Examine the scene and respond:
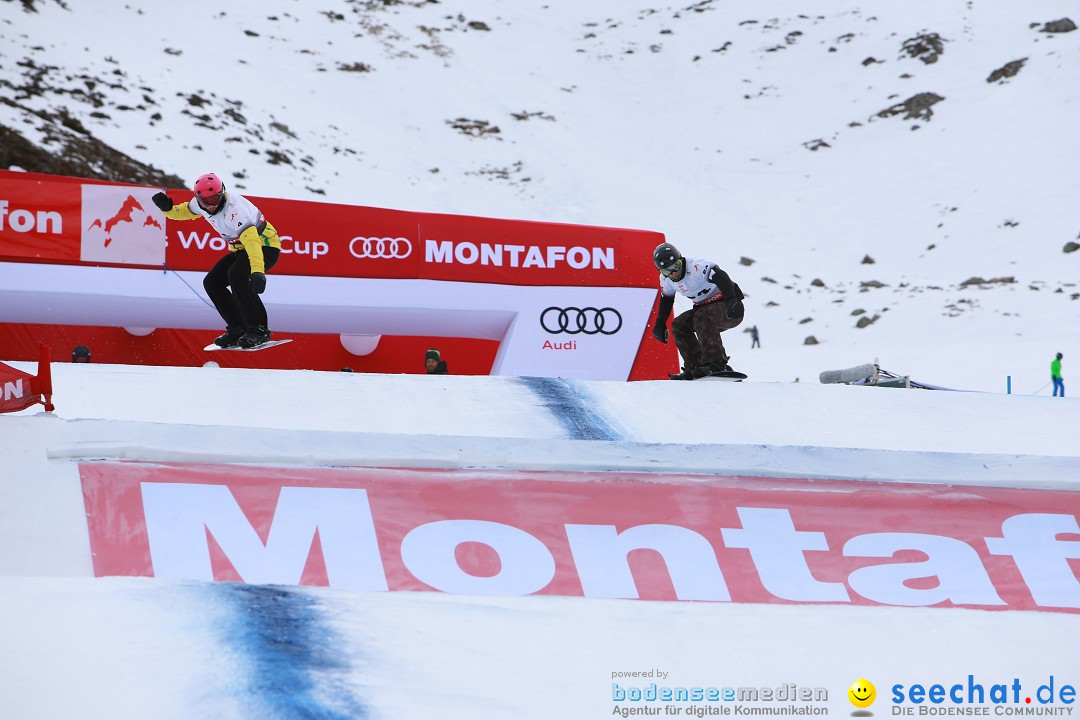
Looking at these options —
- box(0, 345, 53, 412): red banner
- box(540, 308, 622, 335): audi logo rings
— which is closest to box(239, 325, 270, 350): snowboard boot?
box(0, 345, 53, 412): red banner

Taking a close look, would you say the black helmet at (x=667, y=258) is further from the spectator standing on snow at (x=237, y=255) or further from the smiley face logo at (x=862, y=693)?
the smiley face logo at (x=862, y=693)

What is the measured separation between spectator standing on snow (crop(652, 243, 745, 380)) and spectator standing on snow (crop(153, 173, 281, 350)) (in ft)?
9.51

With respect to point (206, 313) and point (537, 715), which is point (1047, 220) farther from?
point (537, 715)

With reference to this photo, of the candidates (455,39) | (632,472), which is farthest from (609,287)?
(455,39)

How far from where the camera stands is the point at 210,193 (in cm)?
673

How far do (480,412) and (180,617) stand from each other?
2.16 metres

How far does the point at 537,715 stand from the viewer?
2.96 meters

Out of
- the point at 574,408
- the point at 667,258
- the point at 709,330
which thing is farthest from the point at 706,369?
the point at 574,408

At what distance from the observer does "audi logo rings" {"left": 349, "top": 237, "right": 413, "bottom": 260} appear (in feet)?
32.8

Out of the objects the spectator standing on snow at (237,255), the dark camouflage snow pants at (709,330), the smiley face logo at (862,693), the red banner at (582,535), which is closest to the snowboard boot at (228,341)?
the spectator standing on snow at (237,255)

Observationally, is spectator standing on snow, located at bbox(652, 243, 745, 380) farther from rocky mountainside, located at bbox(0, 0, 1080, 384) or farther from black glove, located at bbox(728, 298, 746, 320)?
rocky mountainside, located at bbox(0, 0, 1080, 384)

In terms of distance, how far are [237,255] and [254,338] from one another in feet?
2.08

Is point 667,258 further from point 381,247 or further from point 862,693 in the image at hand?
point 862,693

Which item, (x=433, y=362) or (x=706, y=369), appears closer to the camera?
(x=706, y=369)
